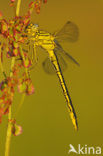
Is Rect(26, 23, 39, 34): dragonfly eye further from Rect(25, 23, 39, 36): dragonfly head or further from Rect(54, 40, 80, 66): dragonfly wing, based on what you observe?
Rect(54, 40, 80, 66): dragonfly wing

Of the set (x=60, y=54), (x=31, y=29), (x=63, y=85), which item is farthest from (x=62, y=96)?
(x=31, y=29)

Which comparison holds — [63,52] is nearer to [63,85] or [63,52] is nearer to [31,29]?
[63,85]

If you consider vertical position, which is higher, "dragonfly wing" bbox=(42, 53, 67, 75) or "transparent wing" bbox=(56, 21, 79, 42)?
"transparent wing" bbox=(56, 21, 79, 42)

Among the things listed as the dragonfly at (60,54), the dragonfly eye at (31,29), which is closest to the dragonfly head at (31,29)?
the dragonfly eye at (31,29)

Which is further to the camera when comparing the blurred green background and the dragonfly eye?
the blurred green background

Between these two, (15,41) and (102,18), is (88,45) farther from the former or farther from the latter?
(15,41)

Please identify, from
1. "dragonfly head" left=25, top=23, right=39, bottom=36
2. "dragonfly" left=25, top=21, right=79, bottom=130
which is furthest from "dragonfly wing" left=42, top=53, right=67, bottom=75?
"dragonfly head" left=25, top=23, right=39, bottom=36

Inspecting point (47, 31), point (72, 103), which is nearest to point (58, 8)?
point (47, 31)
